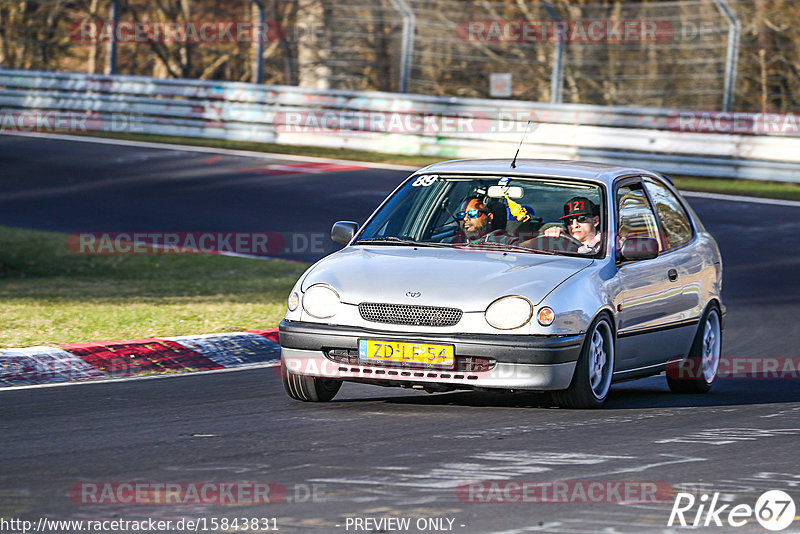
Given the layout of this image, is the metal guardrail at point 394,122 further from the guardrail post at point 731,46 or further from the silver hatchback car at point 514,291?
the silver hatchback car at point 514,291

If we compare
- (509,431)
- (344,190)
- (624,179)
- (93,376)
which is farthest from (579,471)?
(344,190)

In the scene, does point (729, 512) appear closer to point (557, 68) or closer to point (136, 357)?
point (136, 357)

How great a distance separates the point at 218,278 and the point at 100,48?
22399 millimetres

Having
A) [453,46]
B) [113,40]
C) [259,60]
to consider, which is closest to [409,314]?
[259,60]

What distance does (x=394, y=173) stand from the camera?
877 inches

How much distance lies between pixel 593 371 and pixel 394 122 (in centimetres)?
1716

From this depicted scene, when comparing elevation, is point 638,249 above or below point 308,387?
above

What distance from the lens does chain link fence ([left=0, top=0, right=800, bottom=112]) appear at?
82.3 ft

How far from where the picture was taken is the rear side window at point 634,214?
8.83 meters

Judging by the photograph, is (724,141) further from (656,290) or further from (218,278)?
(656,290)

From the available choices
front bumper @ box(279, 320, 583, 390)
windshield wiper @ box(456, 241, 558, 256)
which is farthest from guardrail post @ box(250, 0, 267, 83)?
front bumper @ box(279, 320, 583, 390)

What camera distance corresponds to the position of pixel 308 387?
8.12 meters

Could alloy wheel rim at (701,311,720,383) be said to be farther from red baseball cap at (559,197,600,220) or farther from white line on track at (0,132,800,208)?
white line on track at (0,132,800,208)

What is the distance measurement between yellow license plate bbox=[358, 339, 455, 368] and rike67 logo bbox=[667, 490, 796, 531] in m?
1.99
